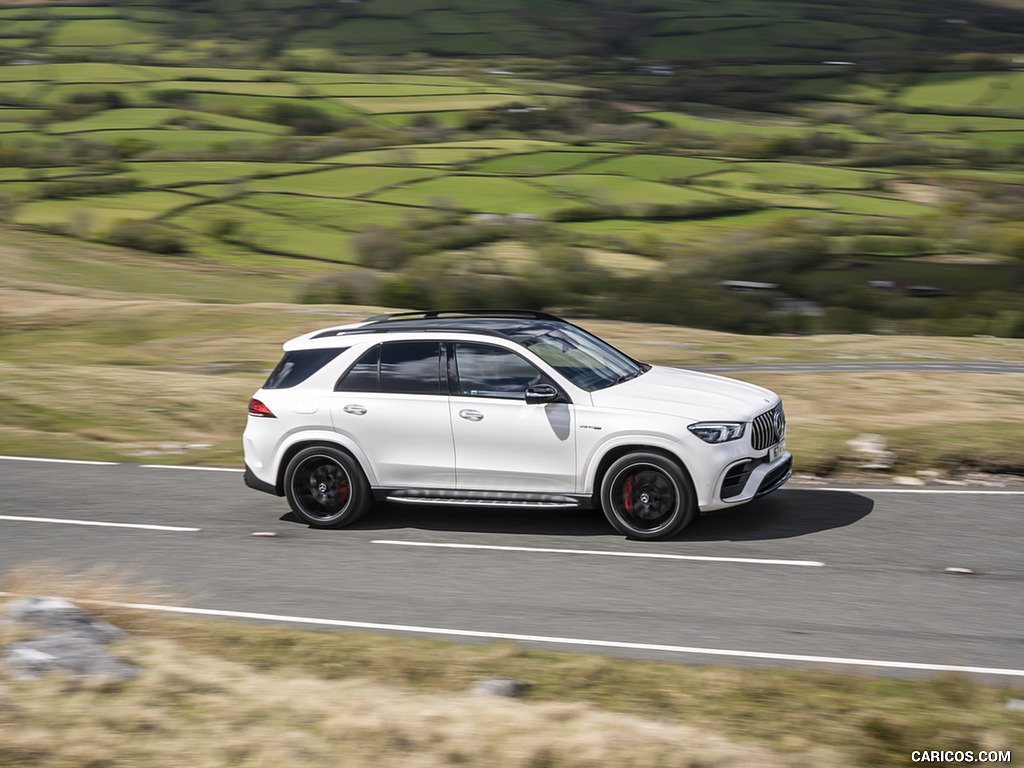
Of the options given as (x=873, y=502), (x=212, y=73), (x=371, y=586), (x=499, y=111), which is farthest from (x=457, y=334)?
(x=212, y=73)

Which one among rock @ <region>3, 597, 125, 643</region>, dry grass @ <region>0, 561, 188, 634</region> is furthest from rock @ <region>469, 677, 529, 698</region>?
dry grass @ <region>0, 561, 188, 634</region>

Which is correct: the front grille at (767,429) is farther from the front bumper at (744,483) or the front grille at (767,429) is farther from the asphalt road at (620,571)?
the asphalt road at (620,571)

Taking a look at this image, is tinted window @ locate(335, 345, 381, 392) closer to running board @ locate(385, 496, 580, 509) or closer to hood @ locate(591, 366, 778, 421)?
running board @ locate(385, 496, 580, 509)

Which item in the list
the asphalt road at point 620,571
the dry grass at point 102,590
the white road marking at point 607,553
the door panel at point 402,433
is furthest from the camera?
the door panel at point 402,433

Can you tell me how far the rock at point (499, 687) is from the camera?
5.66 m

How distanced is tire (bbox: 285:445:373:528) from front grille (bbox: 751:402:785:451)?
3.30 metres

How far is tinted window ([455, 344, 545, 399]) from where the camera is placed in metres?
8.89

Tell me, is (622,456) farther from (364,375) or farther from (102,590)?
(102,590)

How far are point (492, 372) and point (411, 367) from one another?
747 millimetres

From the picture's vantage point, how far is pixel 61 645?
583 cm

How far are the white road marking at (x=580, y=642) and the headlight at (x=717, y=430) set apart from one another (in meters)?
2.26

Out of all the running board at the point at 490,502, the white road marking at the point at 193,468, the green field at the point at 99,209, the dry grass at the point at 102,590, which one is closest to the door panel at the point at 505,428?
the running board at the point at 490,502

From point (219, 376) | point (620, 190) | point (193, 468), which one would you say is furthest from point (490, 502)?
point (620, 190)

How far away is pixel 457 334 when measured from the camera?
9.26 metres
